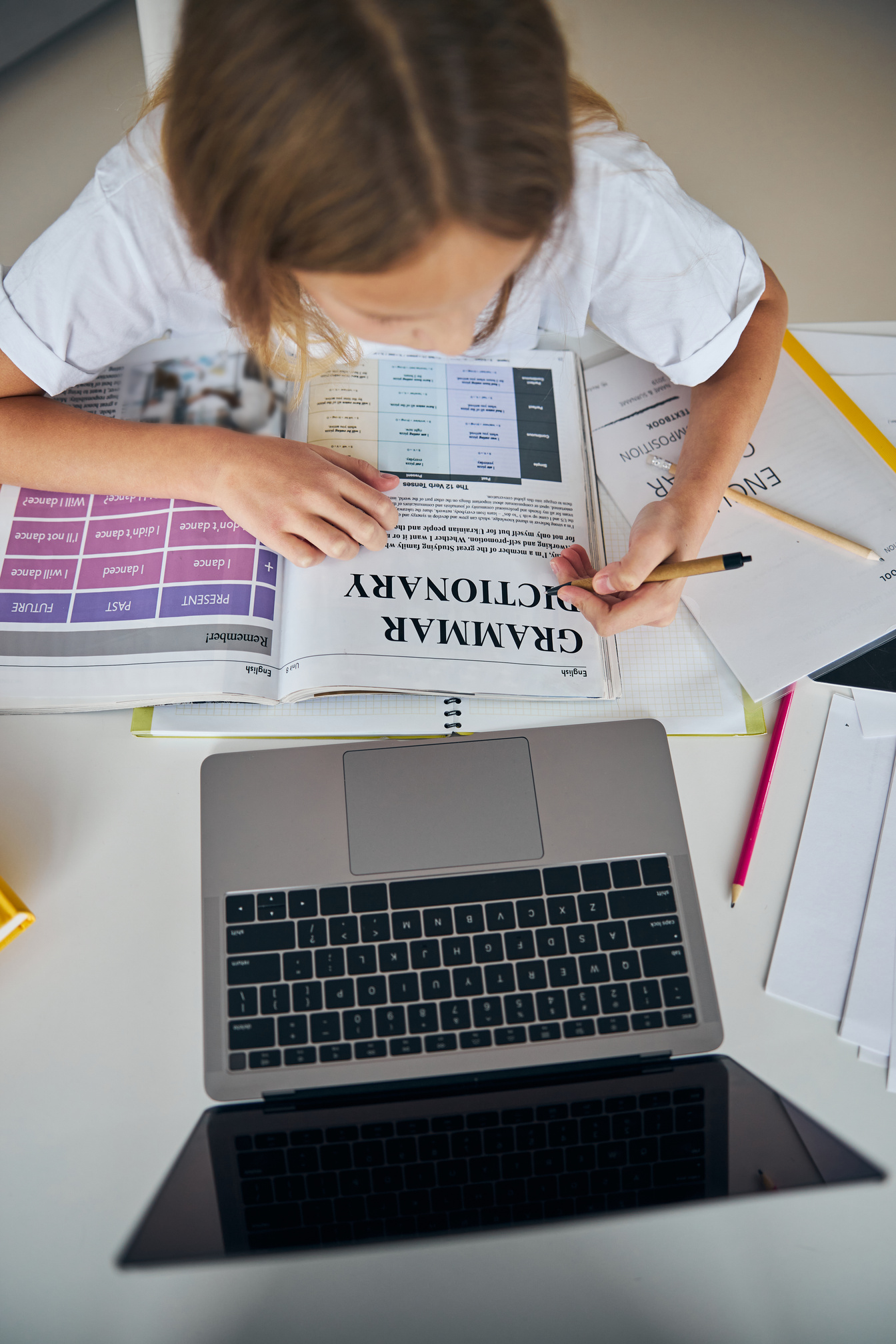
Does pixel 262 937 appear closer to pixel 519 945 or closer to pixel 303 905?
pixel 303 905

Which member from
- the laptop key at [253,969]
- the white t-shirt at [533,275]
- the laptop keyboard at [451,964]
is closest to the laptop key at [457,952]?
the laptop keyboard at [451,964]

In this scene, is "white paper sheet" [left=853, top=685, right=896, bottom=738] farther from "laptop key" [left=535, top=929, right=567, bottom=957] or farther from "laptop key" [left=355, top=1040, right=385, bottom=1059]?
"laptop key" [left=355, top=1040, right=385, bottom=1059]

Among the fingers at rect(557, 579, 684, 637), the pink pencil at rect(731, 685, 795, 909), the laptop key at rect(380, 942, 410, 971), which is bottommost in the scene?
the laptop key at rect(380, 942, 410, 971)

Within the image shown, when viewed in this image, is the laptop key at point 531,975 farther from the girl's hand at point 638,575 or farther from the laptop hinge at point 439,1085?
the girl's hand at point 638,575

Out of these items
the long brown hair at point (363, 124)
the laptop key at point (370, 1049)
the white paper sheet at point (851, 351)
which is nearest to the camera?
the long brown hair at point (363, 124)

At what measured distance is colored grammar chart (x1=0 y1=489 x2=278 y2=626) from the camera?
0.58 meters

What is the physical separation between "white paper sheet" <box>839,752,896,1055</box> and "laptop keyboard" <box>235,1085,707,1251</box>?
0.12 m

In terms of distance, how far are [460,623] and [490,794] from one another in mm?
124

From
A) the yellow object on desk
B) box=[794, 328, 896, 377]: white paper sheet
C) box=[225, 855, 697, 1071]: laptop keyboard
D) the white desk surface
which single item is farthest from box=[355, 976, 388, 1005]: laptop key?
box=[794, 328, 896, 377]: white paper sheet

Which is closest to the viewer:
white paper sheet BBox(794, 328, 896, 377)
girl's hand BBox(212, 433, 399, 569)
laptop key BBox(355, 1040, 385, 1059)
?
laptop key BBox(355, 1040, 385, 1059)

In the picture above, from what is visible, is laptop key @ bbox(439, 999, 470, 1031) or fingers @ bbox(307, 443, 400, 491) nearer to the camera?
laptop key @ bbox(439, 999, 470, 1031)

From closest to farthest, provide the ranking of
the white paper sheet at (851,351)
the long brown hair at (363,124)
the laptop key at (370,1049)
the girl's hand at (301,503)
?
the long brown hair at (363,124) → the laptop key at (370,1049) → the girl's hand at (301,503) → the white paper sheet at (851,351)

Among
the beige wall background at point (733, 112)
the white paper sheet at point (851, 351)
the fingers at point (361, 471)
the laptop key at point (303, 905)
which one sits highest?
the beige wall background at point (733, 112)

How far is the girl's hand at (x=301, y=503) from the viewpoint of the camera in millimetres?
573
